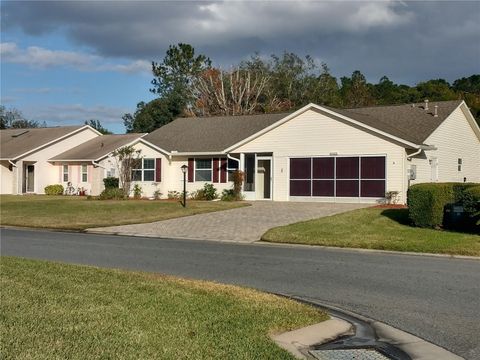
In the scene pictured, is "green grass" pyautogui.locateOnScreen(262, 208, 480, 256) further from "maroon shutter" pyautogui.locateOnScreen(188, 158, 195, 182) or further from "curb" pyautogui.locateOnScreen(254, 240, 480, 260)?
"maroon shutter" pyautogui.locateOnScreen(188, 158, 195, 182)

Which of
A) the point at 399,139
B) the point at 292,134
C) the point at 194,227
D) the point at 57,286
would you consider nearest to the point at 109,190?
the point at 292,134

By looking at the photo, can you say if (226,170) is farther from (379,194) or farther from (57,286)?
(57,286)

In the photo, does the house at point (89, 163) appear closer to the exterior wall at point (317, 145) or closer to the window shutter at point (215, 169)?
the window shutter at point (215, 169)

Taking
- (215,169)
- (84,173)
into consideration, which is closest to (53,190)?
(84,173)

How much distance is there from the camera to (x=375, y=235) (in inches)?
681

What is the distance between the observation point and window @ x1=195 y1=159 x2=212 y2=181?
33.4 metres

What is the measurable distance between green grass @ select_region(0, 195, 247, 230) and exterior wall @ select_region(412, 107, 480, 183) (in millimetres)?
9178

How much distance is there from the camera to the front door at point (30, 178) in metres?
42.3

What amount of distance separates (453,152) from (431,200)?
15141 mm

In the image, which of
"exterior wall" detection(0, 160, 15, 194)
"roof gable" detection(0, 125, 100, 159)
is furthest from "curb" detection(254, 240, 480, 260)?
"exterior wall" detection(0, 160, 15, 194)

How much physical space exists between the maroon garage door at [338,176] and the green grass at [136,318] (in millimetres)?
18800

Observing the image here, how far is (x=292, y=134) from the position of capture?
29.5 metres

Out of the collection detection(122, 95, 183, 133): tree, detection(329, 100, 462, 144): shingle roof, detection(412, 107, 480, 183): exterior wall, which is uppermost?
detection(122, 95, 183, 133): tree

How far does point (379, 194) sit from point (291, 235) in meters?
10.3
